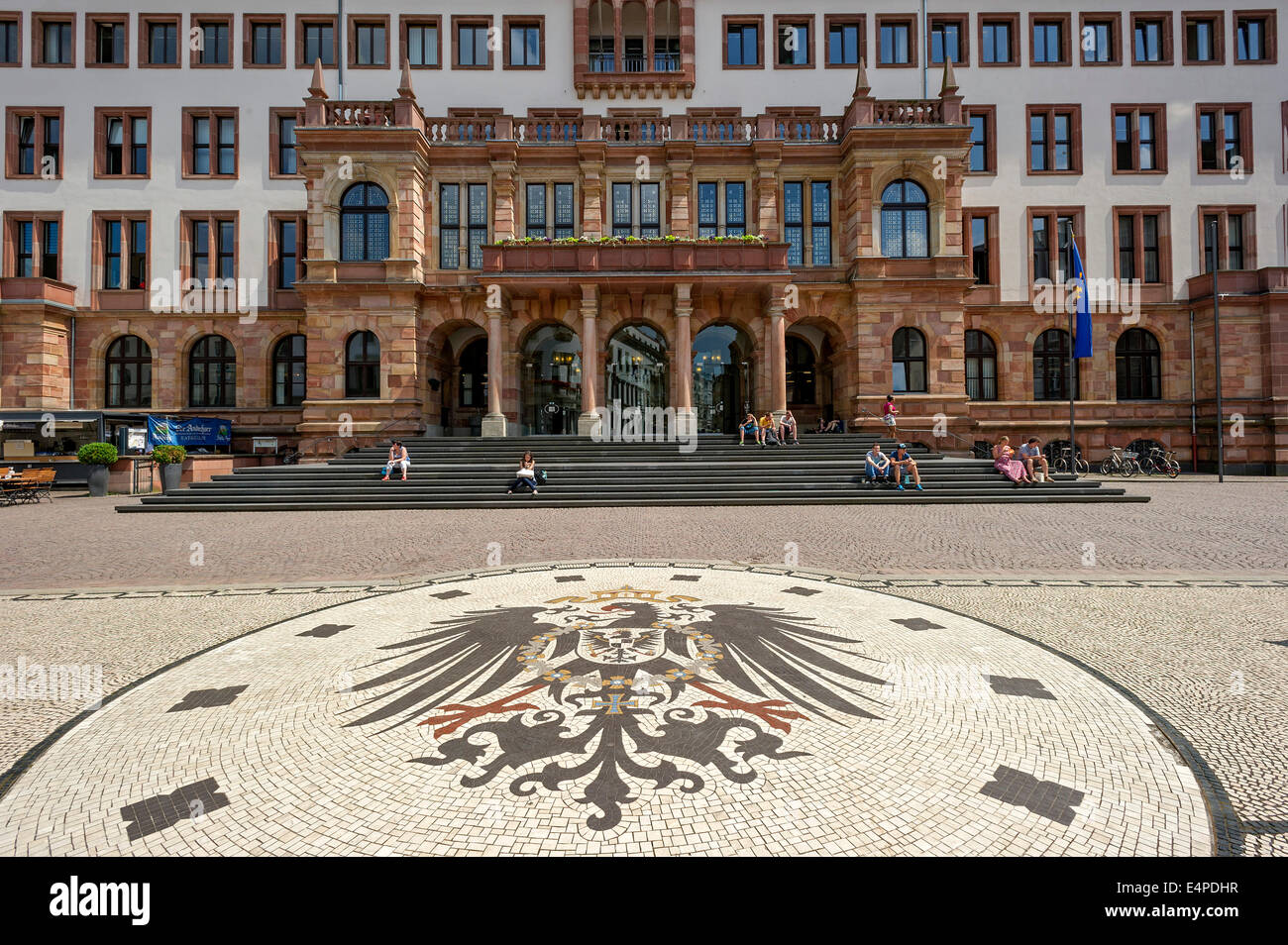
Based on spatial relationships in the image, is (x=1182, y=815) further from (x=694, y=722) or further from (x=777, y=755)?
(x=694, y=722)

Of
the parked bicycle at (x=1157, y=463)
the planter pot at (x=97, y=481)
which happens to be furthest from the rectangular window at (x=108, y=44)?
the parked bicycle at (x=1157, y=463)

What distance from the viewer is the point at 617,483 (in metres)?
16.2

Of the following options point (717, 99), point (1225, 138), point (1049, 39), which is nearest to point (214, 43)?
point (717, 99)

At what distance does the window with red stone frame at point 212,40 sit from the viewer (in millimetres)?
26797

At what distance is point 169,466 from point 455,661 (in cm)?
1892

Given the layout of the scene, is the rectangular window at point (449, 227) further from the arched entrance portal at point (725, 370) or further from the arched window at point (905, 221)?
the arched window at point (905, 221)

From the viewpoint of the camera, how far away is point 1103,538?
9.42 meters

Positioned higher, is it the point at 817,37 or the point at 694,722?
the point at 817,37

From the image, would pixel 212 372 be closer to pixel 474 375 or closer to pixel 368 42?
pixel 474 375

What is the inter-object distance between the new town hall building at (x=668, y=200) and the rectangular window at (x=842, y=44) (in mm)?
130

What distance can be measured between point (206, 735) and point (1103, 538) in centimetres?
1163
